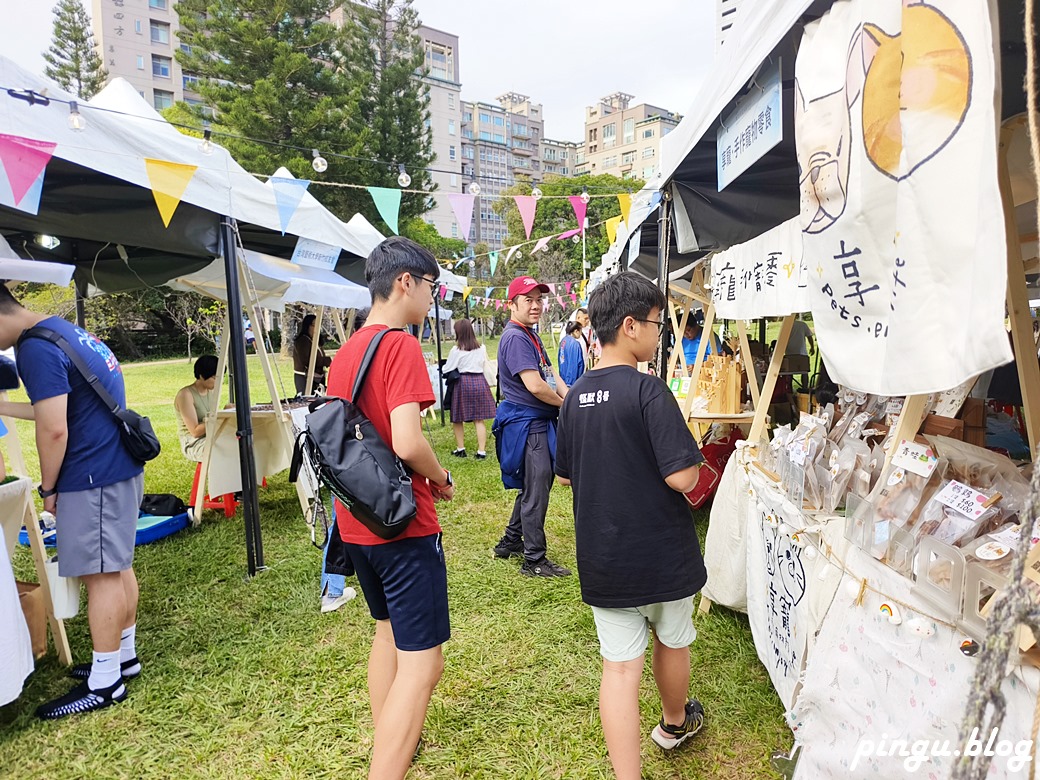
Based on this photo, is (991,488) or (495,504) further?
(495,504)

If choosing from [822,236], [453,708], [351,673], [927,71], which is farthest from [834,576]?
[351,673]

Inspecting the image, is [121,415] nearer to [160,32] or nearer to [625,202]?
[625,202]

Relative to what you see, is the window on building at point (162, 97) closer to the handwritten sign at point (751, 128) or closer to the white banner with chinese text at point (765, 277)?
the white banner with chinese text at point (765, 277)

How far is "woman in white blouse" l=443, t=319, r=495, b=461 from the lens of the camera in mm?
6562

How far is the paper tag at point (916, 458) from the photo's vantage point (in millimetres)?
1461

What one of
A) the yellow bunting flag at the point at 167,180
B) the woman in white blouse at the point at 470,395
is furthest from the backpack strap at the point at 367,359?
the woman in white blouse at the point at 470,395

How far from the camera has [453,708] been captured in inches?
92.8

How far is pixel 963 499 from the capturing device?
1.35 meters

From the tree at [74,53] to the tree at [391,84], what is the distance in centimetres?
1169

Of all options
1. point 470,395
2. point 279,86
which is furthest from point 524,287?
point 279,86

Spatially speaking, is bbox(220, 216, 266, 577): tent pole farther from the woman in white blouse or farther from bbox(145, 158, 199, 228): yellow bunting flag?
the woman in white blouse

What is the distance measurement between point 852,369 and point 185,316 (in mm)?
23671

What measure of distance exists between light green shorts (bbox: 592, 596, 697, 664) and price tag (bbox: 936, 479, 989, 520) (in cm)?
74

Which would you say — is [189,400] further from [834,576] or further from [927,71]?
[927,71]
